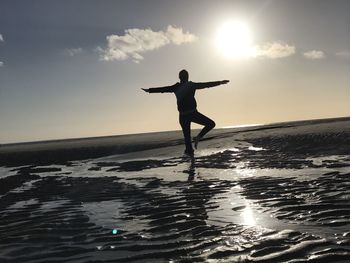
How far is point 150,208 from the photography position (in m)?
9.18

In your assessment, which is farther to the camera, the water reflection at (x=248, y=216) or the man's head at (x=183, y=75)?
the man's head at (x=183, y=75)

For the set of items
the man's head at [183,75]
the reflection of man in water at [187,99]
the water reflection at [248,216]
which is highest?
the man's head at [183,75]

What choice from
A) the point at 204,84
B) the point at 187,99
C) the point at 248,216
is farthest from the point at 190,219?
the point at 204,84

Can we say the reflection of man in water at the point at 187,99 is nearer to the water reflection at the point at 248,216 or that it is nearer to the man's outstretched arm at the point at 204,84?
the man's outstretched arm at the point at 204,84

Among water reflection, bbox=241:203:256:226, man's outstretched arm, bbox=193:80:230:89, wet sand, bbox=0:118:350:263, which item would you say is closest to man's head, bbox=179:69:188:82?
man's outstretched arm, bbox=193:80:230:89

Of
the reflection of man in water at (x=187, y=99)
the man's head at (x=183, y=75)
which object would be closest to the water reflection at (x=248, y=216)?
the reflection of man in water at (x=187, y=99)

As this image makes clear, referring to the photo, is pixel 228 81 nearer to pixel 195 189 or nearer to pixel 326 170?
pixel 326 170

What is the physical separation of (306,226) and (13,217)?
634 centimetres

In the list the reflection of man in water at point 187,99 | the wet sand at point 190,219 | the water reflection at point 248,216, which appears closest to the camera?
the wet sand at point 190,219

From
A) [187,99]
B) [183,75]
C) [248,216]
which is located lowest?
[248,216]

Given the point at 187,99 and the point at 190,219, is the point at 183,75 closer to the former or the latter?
the point at 187,99

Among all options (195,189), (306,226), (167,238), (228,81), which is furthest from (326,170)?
(167,238)

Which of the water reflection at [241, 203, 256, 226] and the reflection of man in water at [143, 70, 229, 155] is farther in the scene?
the reflection of man in water at [143, 70, 229, 155]

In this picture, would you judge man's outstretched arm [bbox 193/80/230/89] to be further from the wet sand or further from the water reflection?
the water reflection
